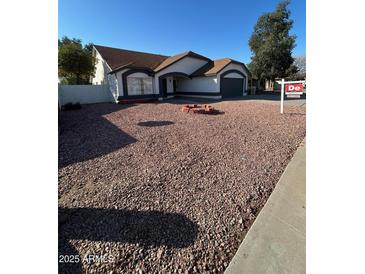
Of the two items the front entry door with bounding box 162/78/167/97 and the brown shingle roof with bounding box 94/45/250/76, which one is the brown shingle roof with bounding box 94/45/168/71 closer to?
the brown shingle roof with bounding box 94/45/250/76

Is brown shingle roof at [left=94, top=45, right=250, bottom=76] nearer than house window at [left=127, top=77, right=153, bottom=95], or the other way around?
house window at [left=127, top=77, right=153, bottom=95]

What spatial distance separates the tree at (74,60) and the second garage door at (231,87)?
14701 mm

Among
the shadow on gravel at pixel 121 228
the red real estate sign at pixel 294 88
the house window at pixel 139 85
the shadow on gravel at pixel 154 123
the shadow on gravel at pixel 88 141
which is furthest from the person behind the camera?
the house window at pixel 139 85

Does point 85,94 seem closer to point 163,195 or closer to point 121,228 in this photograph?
point 163,195

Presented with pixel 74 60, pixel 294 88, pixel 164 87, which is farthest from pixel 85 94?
pixel 294 88

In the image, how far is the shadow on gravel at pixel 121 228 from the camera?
221cm

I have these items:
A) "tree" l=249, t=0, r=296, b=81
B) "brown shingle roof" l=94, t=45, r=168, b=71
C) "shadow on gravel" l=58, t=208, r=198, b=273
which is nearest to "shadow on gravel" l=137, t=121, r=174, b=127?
"shadow on gravel" l=58, t=208, r=198, b=273

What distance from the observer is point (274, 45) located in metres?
27.0

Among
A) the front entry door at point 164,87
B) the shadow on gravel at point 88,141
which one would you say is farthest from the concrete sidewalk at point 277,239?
the front entry door at point 164,87

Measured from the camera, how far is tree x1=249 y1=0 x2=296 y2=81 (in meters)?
27.1

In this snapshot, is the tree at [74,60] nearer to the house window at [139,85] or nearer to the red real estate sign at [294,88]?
the house window at [139,85]

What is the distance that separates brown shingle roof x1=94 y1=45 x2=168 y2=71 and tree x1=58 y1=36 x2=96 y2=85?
5.51 ft
